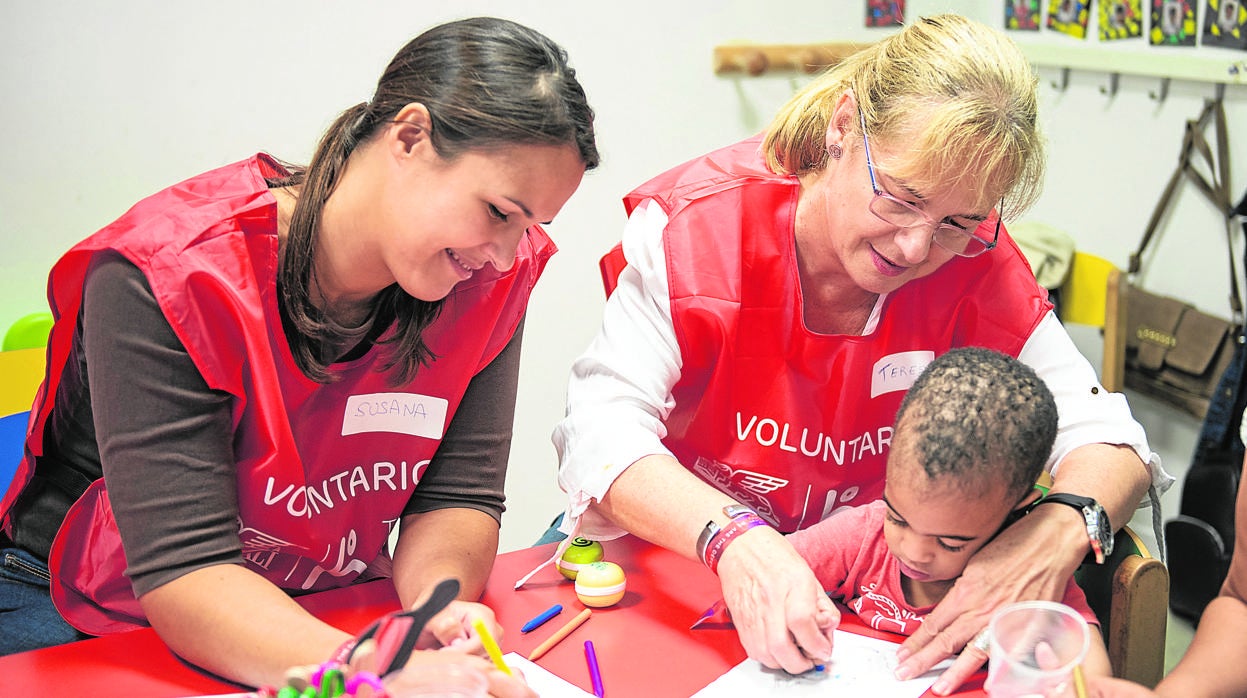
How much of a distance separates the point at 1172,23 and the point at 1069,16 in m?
0.36

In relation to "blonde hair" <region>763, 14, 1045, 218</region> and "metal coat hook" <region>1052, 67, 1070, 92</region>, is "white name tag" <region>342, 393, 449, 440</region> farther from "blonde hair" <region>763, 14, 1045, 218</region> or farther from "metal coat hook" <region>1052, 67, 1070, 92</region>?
"metal coat hook" <region>1052, 67, 1070, 92</region>

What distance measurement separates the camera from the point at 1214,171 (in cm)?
303

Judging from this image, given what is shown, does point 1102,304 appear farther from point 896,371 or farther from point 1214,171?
point 896,371

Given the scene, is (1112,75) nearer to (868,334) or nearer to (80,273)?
(868,334)

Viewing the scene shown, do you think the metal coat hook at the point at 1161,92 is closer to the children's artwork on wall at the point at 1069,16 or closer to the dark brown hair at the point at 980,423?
the children's artwork on wall at the point at 1069,16

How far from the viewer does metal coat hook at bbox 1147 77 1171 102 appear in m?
3.18

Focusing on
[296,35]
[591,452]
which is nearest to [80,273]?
[591,452]

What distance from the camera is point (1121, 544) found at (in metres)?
1.43

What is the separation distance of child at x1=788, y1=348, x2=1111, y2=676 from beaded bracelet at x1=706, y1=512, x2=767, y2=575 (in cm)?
10

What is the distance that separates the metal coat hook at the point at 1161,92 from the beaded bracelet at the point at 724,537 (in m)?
2.50

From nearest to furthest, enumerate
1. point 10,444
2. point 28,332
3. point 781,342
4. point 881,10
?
point 781,342, point 10,444, point 28,332, point 881,10

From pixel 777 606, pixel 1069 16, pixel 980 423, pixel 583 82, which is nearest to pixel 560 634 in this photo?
pixel 777 606

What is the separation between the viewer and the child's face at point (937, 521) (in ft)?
4.01

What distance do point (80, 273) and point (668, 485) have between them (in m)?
0.75
